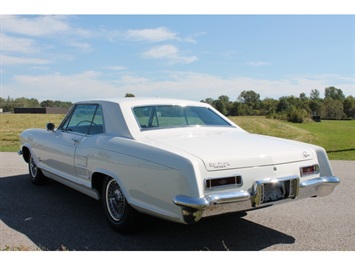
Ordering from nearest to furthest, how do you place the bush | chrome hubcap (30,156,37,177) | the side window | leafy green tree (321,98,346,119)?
the side window < chrome hubcap (30,156,37,177) < the bush < leafy green tree (321,98,346,119)

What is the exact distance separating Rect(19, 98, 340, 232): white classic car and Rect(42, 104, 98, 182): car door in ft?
0.05

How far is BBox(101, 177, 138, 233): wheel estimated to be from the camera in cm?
392

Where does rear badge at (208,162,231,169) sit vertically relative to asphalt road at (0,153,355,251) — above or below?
above

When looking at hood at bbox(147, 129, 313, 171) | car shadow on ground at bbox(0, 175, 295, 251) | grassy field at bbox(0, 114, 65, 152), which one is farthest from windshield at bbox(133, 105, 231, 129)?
grassy field at bbox(0, 114, 65, 152)

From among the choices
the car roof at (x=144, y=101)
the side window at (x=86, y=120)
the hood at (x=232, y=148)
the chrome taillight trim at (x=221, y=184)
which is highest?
the car roof at (x=144, y=101)

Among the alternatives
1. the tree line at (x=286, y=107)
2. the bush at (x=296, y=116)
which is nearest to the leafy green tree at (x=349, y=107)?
the tree line at (x=286, y=107)

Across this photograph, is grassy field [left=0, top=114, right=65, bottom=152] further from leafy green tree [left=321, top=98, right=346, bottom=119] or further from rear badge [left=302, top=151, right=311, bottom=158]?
leafy green tree [left=321, top=98, right=346, bottom=119]

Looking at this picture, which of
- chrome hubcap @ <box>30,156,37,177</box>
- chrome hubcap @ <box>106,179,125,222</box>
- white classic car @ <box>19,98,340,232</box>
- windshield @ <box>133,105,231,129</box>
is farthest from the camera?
chrome hubcap @ <box>30,156,37,177</box>

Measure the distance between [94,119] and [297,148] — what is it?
2587mm

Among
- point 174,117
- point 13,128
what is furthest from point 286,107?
point 174,117

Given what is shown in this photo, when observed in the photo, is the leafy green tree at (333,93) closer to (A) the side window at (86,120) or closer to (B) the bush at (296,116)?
(B) the bush at (296,116)

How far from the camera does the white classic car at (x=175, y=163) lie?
324 centimetres

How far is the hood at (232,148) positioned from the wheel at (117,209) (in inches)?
29.6

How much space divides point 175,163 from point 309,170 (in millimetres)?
1597
